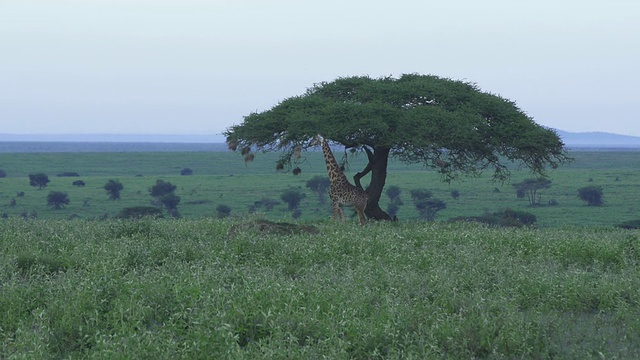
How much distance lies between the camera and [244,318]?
30.8 feet

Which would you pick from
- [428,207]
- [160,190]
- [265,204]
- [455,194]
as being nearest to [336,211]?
[428,207]

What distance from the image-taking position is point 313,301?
32.9 feet

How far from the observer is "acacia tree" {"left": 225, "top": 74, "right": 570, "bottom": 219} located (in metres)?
23.8

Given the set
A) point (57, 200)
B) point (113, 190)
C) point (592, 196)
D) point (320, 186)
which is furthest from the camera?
point (113, 190)

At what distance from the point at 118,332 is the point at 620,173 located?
107122 mm

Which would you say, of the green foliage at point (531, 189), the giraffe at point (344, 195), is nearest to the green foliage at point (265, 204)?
the green foliage at point (531, 189)

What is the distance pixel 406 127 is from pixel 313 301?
14.3 m

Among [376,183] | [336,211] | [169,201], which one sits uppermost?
[376,183]

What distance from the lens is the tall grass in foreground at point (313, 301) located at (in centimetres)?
867

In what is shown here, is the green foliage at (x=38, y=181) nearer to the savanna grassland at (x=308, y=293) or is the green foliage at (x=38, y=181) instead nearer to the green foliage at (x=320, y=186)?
the green foliage at (x=320, y=186)

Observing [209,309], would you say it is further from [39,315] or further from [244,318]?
[39,315]

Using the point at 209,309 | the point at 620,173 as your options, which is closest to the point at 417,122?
the point at 209,309

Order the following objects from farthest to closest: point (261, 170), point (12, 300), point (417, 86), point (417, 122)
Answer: point (261, 170), point (417, 86), point (417, 122), point (12, 300)

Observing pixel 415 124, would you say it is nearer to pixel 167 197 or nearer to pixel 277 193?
pixel 167 197
